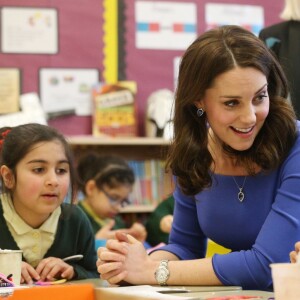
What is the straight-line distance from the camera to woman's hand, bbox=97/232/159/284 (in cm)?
175

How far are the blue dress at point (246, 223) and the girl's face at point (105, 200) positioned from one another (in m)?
2.39

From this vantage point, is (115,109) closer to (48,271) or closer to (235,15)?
(235,15)

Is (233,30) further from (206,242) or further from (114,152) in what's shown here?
(114,152)

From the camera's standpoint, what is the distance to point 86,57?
5.32 meters

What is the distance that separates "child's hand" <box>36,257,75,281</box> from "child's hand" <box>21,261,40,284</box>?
1.0 inches

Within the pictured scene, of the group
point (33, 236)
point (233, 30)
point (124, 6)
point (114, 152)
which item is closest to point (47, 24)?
point (124, 6)

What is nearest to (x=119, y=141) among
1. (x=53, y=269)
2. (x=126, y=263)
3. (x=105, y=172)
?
(x=105, y=172)

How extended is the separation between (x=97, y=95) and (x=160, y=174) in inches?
29.4

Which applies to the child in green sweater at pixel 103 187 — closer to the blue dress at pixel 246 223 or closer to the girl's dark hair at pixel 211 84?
the blue dress at pixel 246 223

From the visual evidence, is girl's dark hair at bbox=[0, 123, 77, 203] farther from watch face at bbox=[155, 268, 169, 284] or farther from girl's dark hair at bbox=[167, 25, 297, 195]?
watch face at bbox=[155, 268, 169, 284]

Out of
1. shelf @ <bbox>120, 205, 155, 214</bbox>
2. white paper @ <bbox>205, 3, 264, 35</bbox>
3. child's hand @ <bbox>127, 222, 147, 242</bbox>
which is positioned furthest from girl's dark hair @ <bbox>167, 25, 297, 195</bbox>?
white paper @ <bbox>205, 3, 264, 35</bbox>

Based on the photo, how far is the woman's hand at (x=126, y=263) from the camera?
1.75 metres

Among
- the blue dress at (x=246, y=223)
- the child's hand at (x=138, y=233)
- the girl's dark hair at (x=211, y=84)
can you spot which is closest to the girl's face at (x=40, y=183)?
the blue dress at (x=246, y=223)

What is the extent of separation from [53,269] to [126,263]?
41 centimetres
